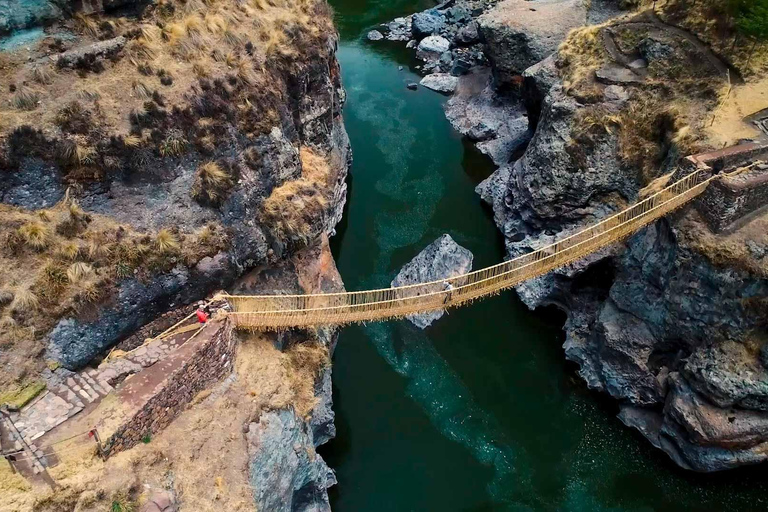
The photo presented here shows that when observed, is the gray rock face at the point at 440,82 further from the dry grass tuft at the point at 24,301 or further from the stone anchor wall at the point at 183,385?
the dry grass tuft at the point at 24,301

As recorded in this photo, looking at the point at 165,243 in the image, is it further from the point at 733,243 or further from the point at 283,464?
the point at 733,243

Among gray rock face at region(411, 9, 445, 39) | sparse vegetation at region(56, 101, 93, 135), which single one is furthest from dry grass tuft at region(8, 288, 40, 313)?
gray rock face at region(411, 9, 445, 39)

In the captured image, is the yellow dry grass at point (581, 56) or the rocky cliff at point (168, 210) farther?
the yellow dry grass at point (581, 56)

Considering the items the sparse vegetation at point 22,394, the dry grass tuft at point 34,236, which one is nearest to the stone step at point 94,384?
the sparse vegetation at point 22,394

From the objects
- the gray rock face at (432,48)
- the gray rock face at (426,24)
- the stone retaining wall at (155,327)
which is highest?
the stone retaining wall at (155,327)

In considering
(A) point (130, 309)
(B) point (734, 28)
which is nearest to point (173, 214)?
(A) point (130, 309)

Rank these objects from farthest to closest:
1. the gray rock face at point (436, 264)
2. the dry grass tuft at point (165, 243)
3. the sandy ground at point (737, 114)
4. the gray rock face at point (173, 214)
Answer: the gray rock face at point (436, 264) < the sandy ground at point (737, 114) < the dry grass tuft at point (165, 243) < the gray rock face at point (173, 214)
